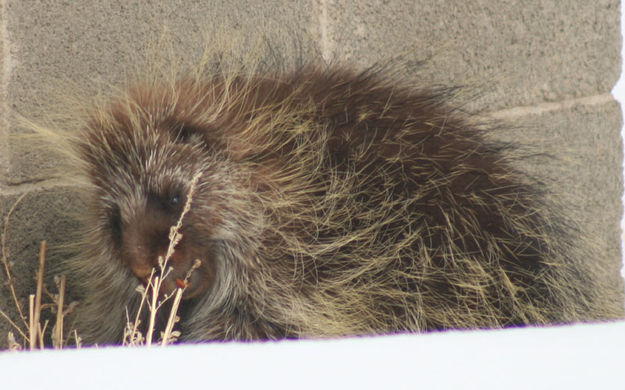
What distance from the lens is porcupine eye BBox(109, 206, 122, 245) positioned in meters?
1.56

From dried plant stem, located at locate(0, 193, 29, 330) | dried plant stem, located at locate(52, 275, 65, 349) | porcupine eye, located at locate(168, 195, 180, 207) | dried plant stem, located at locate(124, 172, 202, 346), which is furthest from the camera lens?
dried plant stem, located at locate(0, 193, 29, 330)

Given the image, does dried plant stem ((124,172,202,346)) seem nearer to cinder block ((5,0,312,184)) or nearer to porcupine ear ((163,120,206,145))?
porcupine ear ((163,120,206,145))

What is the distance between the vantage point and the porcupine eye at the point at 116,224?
1561 mm

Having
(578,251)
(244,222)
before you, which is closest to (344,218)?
(244,222)

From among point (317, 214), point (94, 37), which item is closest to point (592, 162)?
point (317, 214)

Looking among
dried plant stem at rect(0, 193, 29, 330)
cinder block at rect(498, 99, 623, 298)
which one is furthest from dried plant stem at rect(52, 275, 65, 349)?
cinder block at rect(498, 99, 623, 298)

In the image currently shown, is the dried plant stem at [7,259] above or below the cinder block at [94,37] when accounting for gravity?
below

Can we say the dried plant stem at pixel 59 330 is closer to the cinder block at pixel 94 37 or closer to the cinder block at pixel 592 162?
the cinder block at pixel 94 37

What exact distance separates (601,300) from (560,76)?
0.78 metres

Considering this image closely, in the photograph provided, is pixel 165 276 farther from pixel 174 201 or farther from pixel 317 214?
pixel 317 214

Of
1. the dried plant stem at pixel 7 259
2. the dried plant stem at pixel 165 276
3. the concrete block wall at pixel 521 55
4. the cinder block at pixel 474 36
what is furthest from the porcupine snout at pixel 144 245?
the cinder block at pixel 474 36

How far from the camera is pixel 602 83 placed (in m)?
2.44

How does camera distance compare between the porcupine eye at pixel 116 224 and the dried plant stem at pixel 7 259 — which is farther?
the dried plant stem at pixel 7 259

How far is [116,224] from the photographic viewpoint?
1572 mm
